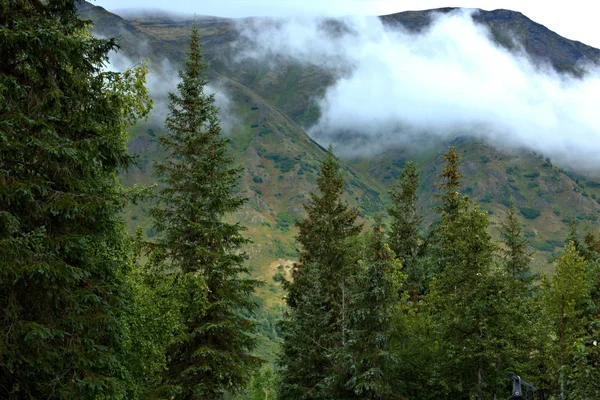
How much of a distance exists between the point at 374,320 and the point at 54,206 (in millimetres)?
16957

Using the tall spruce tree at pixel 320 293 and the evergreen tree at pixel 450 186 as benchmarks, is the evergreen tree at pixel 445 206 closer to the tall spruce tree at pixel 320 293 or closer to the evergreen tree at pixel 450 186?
the evergreen tree at pixel 450 186

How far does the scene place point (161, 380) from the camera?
18219 mm

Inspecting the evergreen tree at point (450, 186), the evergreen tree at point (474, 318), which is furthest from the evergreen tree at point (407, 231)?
the evergreen tree at point (474, 318)

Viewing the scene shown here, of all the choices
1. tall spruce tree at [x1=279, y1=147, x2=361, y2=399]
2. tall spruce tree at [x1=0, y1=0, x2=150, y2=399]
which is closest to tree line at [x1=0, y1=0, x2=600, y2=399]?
tall spruce tree at [x1=0, y1=0, x2=150, y2=399]

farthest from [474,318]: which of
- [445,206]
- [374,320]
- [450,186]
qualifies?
[450,186]

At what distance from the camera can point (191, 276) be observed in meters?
17.7

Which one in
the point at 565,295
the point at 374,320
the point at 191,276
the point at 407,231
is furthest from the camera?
the point at 407,231

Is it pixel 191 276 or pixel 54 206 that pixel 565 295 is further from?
pixel 54 206

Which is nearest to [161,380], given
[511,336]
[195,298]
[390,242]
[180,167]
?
[195,298]

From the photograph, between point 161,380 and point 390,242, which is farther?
point 390,242

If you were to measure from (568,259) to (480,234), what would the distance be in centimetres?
1198

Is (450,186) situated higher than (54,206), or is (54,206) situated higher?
(450,186)

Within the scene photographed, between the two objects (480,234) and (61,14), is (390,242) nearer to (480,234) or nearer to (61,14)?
(480,234)

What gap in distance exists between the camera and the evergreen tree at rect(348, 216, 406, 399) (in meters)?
21.5
